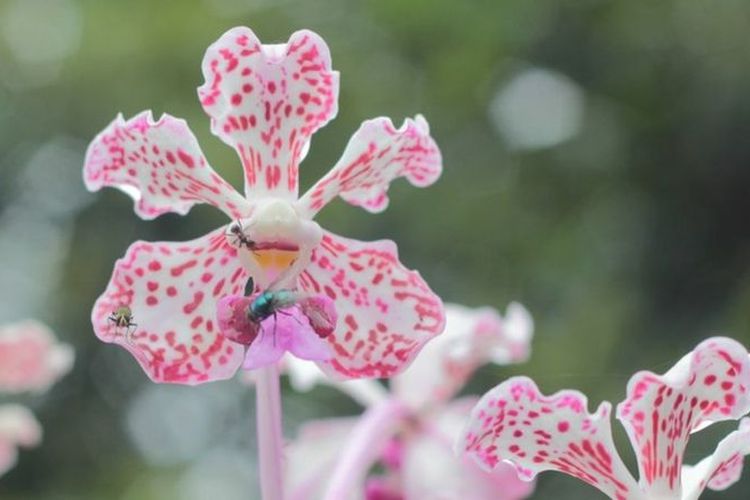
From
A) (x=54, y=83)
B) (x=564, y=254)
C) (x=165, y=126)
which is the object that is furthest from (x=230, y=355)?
(x=54, y=83)

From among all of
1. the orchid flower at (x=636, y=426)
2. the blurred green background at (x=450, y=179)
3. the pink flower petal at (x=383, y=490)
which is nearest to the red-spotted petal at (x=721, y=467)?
the orchid flower at (x=636, y=426)

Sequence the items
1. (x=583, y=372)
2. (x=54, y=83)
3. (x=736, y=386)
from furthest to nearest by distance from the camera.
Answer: (x=54, y=83) < (x=583, y=372) < (x=736, y=386)

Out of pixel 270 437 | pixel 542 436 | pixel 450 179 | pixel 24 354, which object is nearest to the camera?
pixel 542 436

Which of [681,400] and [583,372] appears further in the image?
[583,372]

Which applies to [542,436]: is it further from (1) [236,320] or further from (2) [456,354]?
(2) [456,354]

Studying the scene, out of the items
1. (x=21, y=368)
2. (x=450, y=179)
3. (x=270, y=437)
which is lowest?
(x=450, y=179)

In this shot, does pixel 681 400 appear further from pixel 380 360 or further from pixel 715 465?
pixel 380 360

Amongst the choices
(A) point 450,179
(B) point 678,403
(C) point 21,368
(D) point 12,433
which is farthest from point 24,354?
(A) point 450,179
